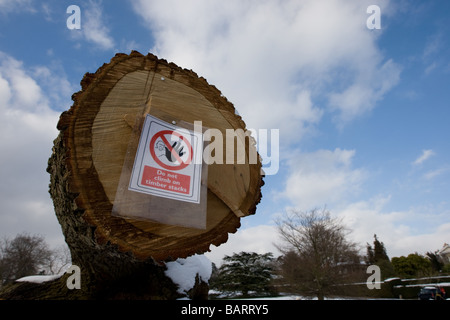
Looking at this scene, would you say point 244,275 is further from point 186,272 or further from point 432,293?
point 186,272

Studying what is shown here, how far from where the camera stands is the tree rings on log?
119cm

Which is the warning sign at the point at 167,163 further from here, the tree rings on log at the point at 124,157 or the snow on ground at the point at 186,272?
the snow on ground at the point at 186,272

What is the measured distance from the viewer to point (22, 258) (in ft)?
87.5

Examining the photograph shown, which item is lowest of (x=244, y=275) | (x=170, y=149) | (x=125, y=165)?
(x=244, y=275)

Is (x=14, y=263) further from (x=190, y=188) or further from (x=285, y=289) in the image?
(x=190, y=188)

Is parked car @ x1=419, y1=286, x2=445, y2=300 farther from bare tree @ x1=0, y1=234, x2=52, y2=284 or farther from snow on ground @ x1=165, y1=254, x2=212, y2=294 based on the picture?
bare tree @ x1=0, y1=234, x2=52, y2=284

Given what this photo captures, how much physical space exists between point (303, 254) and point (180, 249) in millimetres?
17435

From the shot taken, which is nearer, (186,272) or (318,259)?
(186,272)

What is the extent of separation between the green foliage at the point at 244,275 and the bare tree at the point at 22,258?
18.7 m

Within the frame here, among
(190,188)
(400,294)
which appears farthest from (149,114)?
(400,294)

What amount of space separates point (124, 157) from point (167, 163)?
0.22 metres

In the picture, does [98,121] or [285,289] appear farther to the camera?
[285,289]

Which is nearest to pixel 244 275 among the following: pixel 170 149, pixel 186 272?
pixel 186 272

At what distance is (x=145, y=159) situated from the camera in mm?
1249
